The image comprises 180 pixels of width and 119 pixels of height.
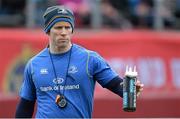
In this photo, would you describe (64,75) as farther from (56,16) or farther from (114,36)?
(114,36)

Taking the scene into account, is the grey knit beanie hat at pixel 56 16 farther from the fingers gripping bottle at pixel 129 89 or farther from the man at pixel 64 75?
the fingers gripping bottle at pixel 129 89

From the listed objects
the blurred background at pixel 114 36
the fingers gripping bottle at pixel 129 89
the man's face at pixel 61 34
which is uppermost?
the blurred background at pixel 114 36

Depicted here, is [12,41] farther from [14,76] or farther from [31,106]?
[31,106]

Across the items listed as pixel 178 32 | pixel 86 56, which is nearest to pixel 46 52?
pixel 86 56

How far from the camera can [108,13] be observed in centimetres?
1509

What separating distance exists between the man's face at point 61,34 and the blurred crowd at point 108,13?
7429 millimetres

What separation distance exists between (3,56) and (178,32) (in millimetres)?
3297

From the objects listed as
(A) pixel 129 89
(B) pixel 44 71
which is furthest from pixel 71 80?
(A) pixel 129 89

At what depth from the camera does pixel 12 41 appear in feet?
48.2

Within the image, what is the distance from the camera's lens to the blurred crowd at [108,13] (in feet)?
48.5

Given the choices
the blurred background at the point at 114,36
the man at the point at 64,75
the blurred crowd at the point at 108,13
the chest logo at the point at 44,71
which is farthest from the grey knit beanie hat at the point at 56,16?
the blurred crowd at the point at 108,13

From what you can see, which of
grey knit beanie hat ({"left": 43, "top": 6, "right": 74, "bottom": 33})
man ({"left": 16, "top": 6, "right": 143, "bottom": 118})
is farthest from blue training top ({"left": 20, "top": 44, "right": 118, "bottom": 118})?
grey knit beanie hat ({"left": 43, "top": 6, "right": 74, "bottom": 33})

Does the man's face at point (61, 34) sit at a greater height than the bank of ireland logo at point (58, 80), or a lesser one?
greater

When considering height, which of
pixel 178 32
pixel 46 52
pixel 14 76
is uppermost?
pixel 178 32
